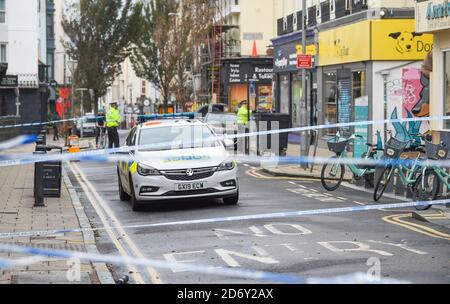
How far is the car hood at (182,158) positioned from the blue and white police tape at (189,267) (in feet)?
13.5

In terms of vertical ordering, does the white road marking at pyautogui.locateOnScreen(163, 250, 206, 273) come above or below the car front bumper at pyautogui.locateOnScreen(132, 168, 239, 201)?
below

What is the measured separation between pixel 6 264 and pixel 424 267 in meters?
A: 4.35

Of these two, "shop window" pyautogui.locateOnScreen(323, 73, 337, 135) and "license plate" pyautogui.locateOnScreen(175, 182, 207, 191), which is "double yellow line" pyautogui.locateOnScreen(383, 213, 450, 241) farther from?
"shop window" pyautogui.locateOnScreen(323, 73, 337, 135)

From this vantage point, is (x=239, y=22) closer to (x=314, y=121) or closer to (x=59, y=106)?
(x=59, y=106)

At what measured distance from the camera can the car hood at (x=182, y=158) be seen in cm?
1467

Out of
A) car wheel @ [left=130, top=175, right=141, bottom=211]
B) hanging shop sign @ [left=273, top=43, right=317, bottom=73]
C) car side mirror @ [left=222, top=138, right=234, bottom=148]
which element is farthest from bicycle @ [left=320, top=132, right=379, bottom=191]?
hanging shop sign @ [left=273, top=43, right=317, bottom=73]

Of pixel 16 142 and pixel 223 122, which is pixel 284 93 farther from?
pixel 16 142

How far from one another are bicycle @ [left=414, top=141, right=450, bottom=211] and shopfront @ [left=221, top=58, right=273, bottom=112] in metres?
40.6

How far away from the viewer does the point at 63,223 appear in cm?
1353

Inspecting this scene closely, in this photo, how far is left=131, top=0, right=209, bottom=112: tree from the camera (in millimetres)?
59031

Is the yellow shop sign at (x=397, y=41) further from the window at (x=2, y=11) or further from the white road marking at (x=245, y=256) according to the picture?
the window at (x=2, y=11)
